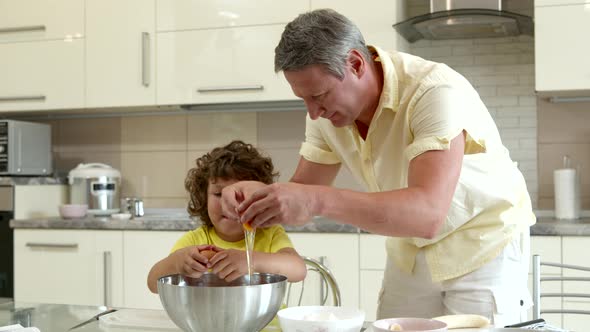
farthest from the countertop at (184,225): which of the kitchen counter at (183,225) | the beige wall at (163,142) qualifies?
the beige wall at (163,142)

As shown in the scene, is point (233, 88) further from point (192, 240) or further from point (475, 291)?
point (475, 291)

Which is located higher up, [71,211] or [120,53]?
[120,53]

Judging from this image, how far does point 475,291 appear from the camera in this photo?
153 centimetres

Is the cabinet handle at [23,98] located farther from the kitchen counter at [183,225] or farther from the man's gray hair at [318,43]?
the man's gray hair at [318,43]

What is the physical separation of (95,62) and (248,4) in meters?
0.74

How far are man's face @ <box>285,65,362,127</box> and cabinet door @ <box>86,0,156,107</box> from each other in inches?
70.7

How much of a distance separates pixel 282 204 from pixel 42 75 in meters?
2.35

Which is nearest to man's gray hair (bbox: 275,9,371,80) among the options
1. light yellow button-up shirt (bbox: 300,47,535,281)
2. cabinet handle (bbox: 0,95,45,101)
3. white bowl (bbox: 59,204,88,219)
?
light yellow button-up shirt (bbox: 300,47,535,281)

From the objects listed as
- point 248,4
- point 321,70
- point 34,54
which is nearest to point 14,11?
point 34,54

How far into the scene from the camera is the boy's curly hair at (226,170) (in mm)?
1757

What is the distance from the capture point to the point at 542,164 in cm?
290

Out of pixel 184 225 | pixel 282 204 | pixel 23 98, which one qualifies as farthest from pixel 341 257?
pixel 23 98

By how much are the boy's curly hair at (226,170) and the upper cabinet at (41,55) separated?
1504mm

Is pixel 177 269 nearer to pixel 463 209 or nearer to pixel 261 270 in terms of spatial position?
pixel 261 270
